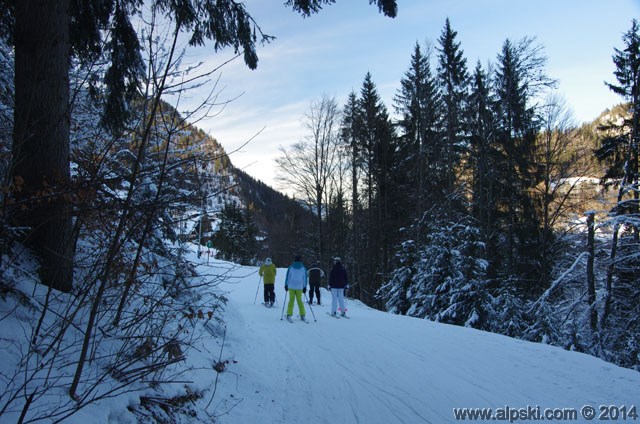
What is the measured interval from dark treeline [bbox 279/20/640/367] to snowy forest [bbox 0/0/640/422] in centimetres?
11

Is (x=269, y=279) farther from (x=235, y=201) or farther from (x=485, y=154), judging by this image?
(x=485, y=154)

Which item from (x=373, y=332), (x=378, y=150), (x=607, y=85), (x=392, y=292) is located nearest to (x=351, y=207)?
(x=378, y=150)

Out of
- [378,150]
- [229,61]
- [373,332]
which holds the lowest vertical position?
[373,332]

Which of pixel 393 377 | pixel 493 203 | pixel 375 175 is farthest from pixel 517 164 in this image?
pixel 393 377

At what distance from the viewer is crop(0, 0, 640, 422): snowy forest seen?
117 inches

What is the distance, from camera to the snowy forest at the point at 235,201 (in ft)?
9.72

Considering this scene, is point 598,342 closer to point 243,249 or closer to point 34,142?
point 34,142

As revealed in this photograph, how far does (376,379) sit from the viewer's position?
5316 millimetres

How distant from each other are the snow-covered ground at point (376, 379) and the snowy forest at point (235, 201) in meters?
0.53

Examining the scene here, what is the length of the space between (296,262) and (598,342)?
11996mm

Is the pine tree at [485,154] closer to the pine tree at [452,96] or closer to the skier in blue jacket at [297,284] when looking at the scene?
the pine tree at [452,96]

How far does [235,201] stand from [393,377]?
11.7 ft

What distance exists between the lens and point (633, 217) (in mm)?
12586

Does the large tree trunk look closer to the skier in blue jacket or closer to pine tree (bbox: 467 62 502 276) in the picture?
the skier in blue jacket
